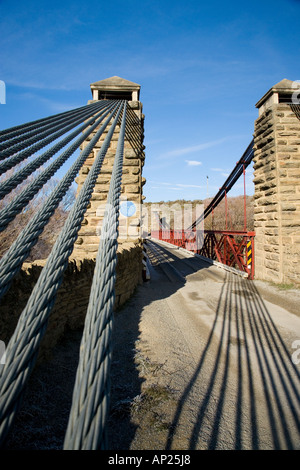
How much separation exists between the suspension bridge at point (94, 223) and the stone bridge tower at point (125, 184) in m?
0.02

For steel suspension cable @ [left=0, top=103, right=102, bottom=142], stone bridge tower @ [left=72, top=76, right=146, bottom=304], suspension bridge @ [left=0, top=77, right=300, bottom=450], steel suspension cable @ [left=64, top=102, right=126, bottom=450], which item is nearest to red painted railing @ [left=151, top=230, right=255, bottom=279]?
suspension bridge @ [left=0, top=77, right=300, bottom=450]

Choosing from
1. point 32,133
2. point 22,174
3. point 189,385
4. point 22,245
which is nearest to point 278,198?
point 189,385

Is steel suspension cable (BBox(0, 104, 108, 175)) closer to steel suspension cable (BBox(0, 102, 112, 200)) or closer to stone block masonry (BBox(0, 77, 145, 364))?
steel suspension cable (BBox(0, 102, 112, 200))

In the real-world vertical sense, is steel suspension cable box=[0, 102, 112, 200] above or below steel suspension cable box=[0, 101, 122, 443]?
above

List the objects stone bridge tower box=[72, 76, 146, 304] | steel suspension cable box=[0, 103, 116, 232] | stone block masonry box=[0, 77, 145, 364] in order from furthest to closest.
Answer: stone bridge tower box=[72, 76, 146, 304] < stone block masonry box=[0, 77, 145, 364] < steel suspension cable box=[0, 103, 116, 232]

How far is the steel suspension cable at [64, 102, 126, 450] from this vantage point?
549 millimetres

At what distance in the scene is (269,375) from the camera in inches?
84.6

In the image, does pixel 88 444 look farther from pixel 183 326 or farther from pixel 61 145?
pixel 183 326

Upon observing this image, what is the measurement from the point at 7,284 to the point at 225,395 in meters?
1.84

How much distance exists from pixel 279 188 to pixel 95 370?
19.8 feet

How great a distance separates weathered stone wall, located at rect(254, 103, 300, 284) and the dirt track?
1.92m

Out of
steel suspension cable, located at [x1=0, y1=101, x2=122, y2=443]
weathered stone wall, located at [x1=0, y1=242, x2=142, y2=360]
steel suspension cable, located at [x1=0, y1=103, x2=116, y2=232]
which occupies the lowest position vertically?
weathered stone wall, located at [x1=0, y1=242, x2=142, y2=360]

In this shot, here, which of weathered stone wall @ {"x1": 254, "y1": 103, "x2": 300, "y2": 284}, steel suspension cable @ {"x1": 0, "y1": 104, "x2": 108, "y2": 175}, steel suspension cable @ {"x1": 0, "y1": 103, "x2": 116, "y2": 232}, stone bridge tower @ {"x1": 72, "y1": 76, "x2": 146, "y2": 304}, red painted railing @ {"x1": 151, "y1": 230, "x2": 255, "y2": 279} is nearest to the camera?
steel suspension cable @ {"x1": 0, "y1": 103, "x2": 116, "y2": 232}

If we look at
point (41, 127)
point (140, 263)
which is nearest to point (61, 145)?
point (41, 127)
